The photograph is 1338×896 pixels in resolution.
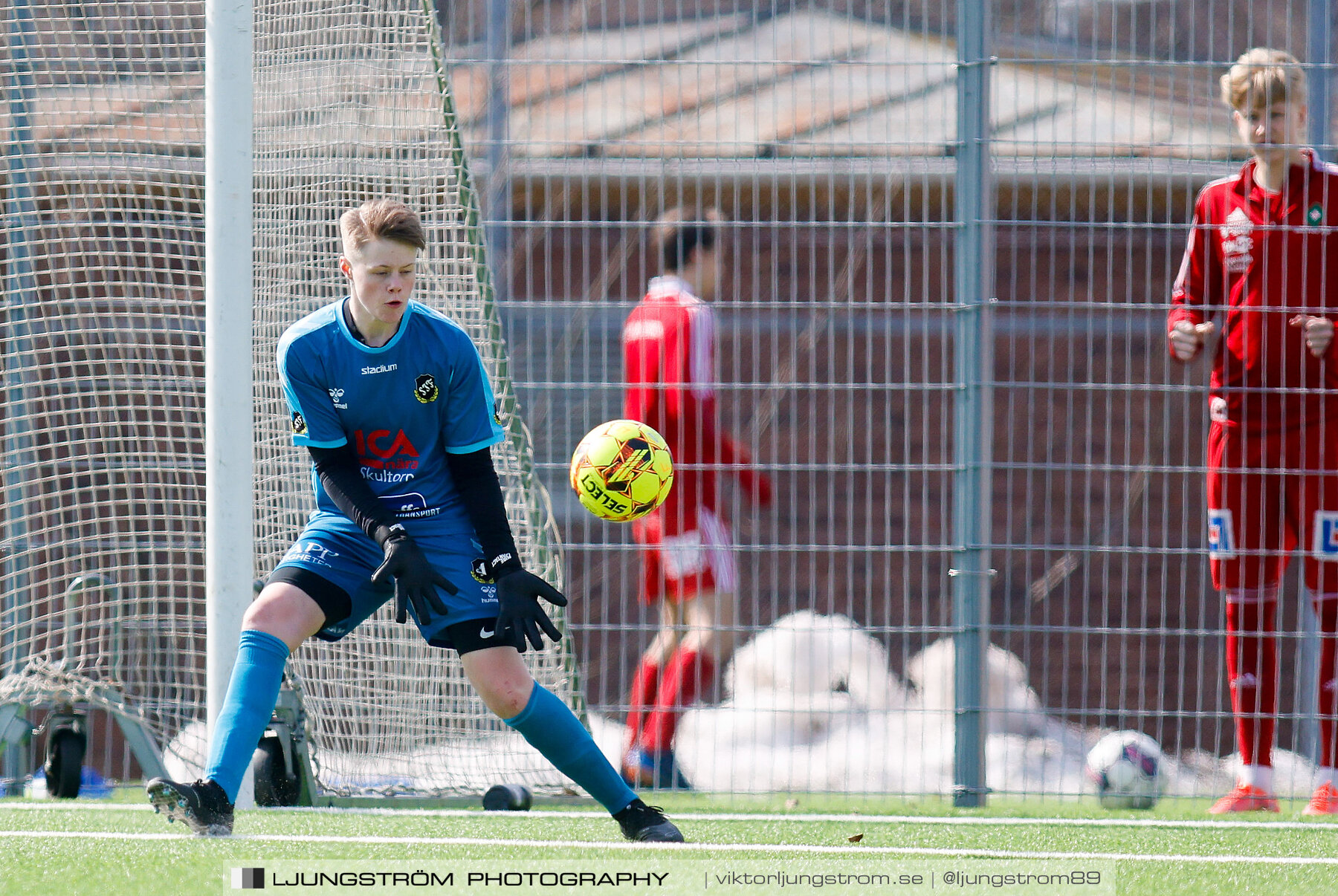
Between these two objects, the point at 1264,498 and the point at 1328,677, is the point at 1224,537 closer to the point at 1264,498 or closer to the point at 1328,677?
the point at 1264,498

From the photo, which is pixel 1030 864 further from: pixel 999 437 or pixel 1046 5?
pixel 999 437

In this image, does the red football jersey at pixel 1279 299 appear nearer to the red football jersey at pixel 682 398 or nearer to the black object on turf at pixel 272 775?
the red football jersey at pixel 682 398

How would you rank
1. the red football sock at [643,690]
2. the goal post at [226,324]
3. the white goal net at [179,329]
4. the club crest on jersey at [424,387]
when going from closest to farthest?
1. the club crest on jersey at [424,387]
2. the goal post at [226,324]
3. the white goal net at [179,329]
4. the red football sock at [643,690]

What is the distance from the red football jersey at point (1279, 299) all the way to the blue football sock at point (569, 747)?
2327 millimetres

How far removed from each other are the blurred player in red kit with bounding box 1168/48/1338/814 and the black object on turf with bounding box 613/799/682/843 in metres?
2.01

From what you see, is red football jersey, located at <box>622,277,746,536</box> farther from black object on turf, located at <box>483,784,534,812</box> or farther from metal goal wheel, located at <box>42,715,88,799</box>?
metal goal wheel, located at <box>42,715,88,799</box>

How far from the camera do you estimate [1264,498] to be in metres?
4.72

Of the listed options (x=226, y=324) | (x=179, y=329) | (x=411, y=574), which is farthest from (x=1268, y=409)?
(x=179, y=329)

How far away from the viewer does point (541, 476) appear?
25.5 feet

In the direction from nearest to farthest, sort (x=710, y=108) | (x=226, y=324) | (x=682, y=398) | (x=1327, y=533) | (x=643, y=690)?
(x=226, y=324) → (x=1327, y=533) → (x=682, y=398) → (x=643, y=690) → (x=710, y=108)

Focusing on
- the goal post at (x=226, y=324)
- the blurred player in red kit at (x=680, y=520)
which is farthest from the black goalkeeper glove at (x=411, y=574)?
the blurred player in red kit at (x=680, y=520)

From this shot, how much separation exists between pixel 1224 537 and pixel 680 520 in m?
1.74

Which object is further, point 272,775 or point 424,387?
point 272,775

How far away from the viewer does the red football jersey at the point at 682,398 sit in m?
4.96
